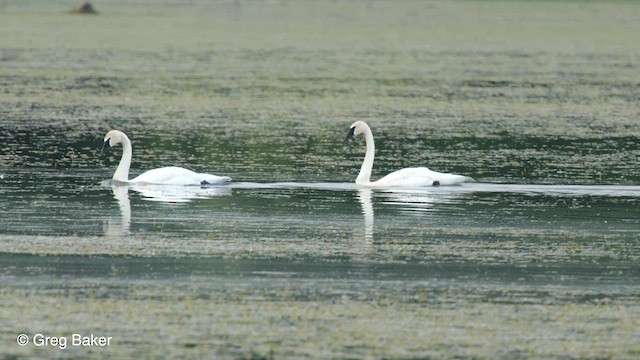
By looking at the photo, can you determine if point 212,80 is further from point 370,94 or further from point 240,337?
point 240,337

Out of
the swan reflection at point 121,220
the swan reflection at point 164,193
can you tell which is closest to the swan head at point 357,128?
the swan reflection at point 164,193

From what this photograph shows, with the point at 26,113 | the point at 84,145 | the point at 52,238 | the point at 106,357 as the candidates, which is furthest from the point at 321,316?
→ the point at 26,113

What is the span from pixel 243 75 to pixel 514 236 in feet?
71.0

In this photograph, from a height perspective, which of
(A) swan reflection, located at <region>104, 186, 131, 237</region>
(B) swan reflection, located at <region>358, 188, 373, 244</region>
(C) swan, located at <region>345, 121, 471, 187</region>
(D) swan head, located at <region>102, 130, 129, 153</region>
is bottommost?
(B) swan reflection, located at <region>358, 188, 373, 244</region>

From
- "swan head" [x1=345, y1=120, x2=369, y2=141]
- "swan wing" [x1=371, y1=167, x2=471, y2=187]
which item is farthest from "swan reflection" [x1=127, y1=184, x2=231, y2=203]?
"swan head" [x1=345, y1=120, x2=369, y2=141]

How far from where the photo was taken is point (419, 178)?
696 inches

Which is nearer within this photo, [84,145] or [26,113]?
[84,145]

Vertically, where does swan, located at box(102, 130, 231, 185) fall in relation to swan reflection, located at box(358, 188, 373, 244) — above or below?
above

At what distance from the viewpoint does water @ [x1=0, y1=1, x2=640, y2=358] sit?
10.3 m

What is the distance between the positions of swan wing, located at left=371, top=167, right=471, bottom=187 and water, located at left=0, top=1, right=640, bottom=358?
4.8 inches

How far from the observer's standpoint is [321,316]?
34.8 ft

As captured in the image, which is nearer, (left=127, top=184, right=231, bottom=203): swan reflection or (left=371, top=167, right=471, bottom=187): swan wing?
(left=127, top=184, right=231, bottom=203): swan reflection

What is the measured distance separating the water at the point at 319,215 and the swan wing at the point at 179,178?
142mm

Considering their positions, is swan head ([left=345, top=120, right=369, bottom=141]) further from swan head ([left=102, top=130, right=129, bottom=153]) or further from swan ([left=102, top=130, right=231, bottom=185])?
swan head ([left=102, top=130, right=129, bottom=153])
